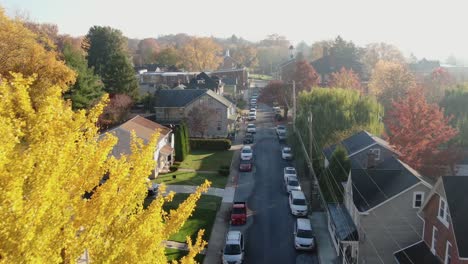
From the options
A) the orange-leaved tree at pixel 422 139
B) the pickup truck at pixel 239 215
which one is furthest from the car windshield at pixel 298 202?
the orange-leaved tree at pixel 422 139

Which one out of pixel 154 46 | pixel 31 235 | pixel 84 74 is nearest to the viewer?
pixel 31 235

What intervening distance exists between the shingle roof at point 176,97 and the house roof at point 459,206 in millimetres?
41324

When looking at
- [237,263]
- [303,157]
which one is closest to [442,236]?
[237,263]

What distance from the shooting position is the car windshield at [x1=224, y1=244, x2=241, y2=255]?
25995 millimetres

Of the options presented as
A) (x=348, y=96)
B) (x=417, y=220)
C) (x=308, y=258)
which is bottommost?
(x=308, y=258)

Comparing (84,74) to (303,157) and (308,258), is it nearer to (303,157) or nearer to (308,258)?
(303,157)

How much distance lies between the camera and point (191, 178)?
41625 mm

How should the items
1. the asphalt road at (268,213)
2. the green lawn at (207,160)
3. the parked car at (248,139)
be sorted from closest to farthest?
the asphalt road at (268,213)
the green lawn at (207,160)
the parked car at (248,139)

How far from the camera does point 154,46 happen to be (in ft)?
529

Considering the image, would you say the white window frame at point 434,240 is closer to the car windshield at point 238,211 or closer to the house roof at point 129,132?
the car windshield at point 238,211

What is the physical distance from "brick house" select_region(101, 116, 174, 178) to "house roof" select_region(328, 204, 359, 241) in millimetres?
17653

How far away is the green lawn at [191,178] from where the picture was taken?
132ft

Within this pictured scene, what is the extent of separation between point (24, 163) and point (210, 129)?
52.0m

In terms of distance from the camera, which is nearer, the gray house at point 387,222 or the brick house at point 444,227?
the brick house at point 444,227
